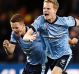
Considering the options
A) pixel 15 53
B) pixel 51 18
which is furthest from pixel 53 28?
pixel 15 53

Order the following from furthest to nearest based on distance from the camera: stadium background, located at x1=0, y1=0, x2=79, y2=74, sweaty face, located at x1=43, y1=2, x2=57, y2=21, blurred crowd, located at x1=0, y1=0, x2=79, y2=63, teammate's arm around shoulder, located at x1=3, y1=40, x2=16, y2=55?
blurred crowd, located at x1=0, y1=0, x2=79, y2=63 < stadium background, located at x1=0, y1=0, x2=79, y2=74 < teammate's arm around shoulder, located at x1=3, y1=40, x2=16, y2=55 < sweaty face, located at x1=43, y1=2, x2=57, y2=21

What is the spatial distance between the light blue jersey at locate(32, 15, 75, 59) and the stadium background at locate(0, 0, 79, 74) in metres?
0.48

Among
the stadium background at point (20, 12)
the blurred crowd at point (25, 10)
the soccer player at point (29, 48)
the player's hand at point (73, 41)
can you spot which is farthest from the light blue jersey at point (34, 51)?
the blurred crowd at point (25, 10)

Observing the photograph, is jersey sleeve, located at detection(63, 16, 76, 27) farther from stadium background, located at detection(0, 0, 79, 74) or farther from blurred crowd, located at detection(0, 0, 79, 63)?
blurred crowd, located at detection(0, 0, 79, 63)

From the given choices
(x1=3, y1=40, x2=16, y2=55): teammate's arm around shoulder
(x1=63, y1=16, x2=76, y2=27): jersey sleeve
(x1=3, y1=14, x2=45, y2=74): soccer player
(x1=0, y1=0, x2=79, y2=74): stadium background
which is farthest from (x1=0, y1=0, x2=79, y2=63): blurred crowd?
(x1=63, y1=16, x2=76, y2=27): jersey sleeve

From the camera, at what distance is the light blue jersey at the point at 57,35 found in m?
3.27

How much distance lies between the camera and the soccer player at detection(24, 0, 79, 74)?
323 centimetres

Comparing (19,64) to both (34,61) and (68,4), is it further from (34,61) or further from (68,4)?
(68,4)

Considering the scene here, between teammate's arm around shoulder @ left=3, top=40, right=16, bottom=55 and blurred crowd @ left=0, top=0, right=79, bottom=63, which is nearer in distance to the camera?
teammate's arm around shoulder @ left=3, top=40, right=16, bottom=55

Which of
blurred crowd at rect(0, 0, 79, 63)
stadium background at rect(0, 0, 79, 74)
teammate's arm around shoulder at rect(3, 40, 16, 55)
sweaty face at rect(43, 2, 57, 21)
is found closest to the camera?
sweaty face at rect(43, 2, 57, 21)

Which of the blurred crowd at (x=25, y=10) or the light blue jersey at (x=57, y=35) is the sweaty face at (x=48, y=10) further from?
the blurred crowd at (x=25, y=10)

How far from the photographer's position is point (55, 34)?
10.8ft

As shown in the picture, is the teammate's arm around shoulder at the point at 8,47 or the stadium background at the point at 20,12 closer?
the teammate's arm around shoulder at the point at 8,47

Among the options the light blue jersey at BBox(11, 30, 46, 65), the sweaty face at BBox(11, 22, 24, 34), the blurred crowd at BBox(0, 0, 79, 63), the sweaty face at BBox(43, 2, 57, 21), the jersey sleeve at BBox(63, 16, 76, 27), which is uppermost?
the sweaty face at BBox(43, 2, 57, 21)
